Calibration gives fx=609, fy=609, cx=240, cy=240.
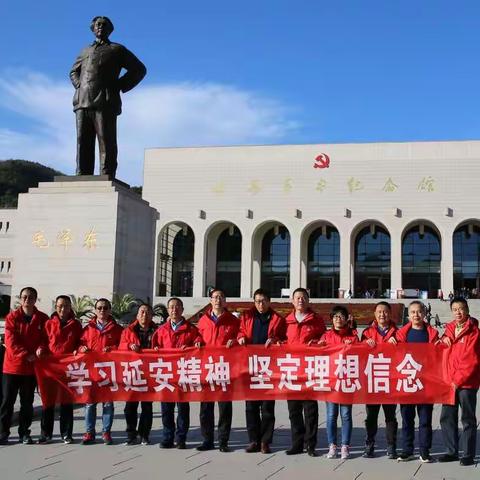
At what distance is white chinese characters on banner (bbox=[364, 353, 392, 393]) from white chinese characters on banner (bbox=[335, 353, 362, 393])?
111mm

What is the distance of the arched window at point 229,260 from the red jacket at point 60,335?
41975 millimetres

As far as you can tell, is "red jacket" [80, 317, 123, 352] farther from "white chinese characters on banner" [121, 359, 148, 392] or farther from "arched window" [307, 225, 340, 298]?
"arched window" [307, 225, 340, 298]

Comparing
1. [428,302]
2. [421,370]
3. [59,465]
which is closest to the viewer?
[59,465]

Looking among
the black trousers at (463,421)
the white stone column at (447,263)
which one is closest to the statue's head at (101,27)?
the black trousers at (463,421)

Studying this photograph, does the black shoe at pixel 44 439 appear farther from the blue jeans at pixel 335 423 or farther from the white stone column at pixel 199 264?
the white stone column at pixel 199 264

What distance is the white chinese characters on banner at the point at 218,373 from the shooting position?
6.20m

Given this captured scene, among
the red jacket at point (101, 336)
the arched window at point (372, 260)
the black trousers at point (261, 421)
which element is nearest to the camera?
the black trousers at point (261, 421)

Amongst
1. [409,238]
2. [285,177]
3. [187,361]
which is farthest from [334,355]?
[409,238]

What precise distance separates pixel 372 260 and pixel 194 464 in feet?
140

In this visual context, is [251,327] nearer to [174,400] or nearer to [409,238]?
[174,400]

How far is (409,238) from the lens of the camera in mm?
45938

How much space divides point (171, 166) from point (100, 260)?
36493 millimetres

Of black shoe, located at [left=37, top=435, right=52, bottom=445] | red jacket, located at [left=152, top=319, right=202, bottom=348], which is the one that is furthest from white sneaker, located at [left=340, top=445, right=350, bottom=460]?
black shoe, located at [left=37, top=435, right=52, bottom=445]

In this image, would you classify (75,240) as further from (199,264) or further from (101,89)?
(199,264)
